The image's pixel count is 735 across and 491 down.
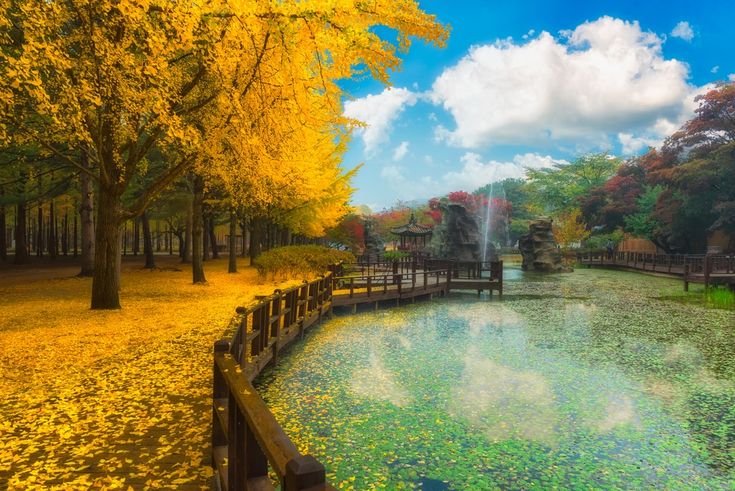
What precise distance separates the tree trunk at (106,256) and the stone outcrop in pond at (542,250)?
31.7 metres

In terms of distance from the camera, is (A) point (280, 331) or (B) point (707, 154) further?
(B) point (707, 154)

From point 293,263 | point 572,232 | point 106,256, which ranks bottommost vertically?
point 293,263

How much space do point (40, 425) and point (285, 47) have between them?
6.56 metres

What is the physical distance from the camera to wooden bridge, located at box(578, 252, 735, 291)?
2261 centimetres

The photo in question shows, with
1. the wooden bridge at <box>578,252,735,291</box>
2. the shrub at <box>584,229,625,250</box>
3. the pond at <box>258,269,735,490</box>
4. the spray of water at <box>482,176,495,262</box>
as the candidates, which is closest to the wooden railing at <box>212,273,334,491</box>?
the pond at <box>258,269,735,490</box>

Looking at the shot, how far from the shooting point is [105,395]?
539 cm

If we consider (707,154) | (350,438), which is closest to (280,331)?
(350,438)

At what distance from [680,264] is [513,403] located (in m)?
30.3

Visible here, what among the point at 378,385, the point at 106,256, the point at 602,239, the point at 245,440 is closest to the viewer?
the point at 245,440

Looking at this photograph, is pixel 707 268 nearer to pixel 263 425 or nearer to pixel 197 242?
pixel 197 242

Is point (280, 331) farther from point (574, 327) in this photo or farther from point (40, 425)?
point (574, 327)

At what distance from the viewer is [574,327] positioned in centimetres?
1402

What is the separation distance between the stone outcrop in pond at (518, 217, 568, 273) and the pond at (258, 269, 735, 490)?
71.0ft

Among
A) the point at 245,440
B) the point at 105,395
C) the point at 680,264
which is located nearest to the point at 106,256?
the point at 105,395
